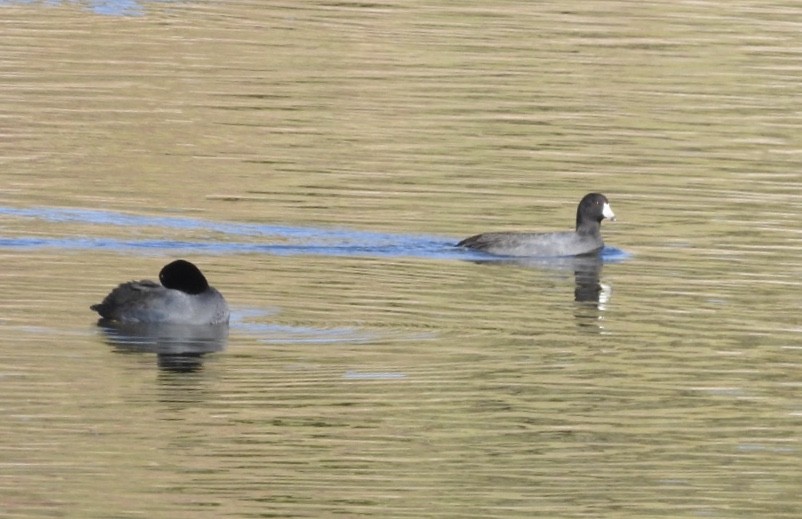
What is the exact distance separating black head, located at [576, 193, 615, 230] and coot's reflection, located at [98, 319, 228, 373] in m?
7.27

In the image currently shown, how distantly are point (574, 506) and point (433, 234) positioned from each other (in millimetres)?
11435

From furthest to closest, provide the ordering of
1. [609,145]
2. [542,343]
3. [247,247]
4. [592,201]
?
[609,145] < [592,201] < [247,247] < [542,343]

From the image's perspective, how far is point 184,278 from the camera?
17.9m

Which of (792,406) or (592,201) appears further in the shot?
(592,201)

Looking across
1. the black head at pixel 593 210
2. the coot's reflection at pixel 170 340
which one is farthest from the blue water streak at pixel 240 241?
the coot's reflection at pixel 170 340

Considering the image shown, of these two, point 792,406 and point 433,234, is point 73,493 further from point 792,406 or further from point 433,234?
point 433,234

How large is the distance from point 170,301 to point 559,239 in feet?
22.1

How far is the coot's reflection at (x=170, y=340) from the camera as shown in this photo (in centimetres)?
1648

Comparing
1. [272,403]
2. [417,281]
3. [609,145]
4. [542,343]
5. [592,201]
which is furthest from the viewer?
[609,145]

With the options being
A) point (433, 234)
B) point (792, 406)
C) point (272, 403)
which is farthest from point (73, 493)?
point (433, 234)

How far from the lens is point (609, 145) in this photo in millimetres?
30516

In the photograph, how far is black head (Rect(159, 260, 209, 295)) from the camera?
17.8 meters

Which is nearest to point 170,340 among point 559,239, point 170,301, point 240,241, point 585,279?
point 170,301

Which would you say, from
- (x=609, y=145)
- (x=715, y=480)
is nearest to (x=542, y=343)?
(x=715, y=480)
